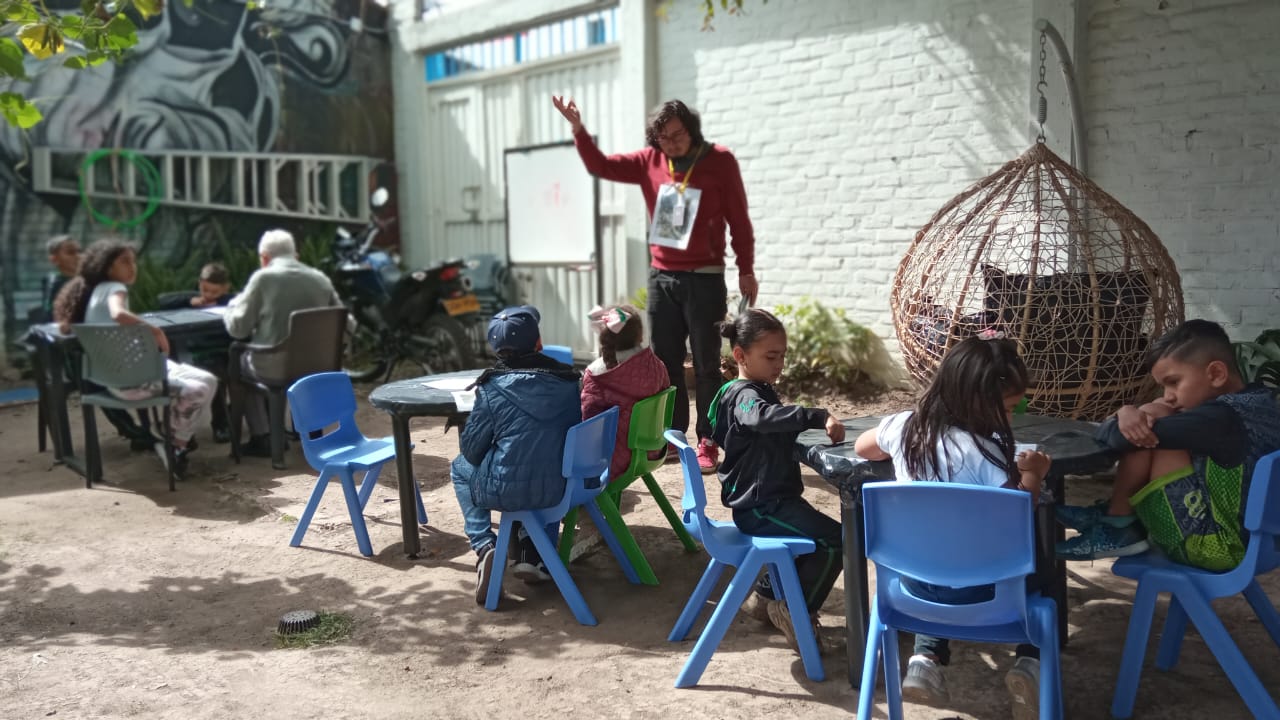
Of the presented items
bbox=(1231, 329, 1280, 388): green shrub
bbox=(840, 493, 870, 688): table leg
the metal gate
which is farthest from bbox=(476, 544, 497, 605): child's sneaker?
the metal gate

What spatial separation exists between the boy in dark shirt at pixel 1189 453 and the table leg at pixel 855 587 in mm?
524

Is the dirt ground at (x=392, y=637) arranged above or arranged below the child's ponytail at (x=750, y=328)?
below

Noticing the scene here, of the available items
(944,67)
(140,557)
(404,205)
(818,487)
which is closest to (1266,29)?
(944,67)

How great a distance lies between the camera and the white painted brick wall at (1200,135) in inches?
217

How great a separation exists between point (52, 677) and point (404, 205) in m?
8.09

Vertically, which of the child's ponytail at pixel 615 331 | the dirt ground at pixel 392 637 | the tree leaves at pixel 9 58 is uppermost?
the tree leaves at pixel 9 58

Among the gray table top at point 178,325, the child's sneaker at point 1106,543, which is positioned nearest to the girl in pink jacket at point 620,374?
the child's sneaker at point 1106,543

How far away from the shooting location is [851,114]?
7113 millimetres

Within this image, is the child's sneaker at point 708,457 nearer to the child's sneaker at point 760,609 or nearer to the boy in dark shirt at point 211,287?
the child's sneaker at point 760,609

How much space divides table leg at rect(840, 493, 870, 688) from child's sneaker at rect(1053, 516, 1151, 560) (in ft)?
1.69

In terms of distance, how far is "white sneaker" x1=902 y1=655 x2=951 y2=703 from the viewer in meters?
2.64

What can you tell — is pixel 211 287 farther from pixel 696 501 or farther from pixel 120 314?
pixel 696 501

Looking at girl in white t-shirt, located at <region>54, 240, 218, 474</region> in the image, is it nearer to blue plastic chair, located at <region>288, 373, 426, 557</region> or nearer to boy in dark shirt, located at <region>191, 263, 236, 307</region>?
boy in dark shirt, located at <region>191, 263, 236, 307</region>

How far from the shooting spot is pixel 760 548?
302 centimetres
